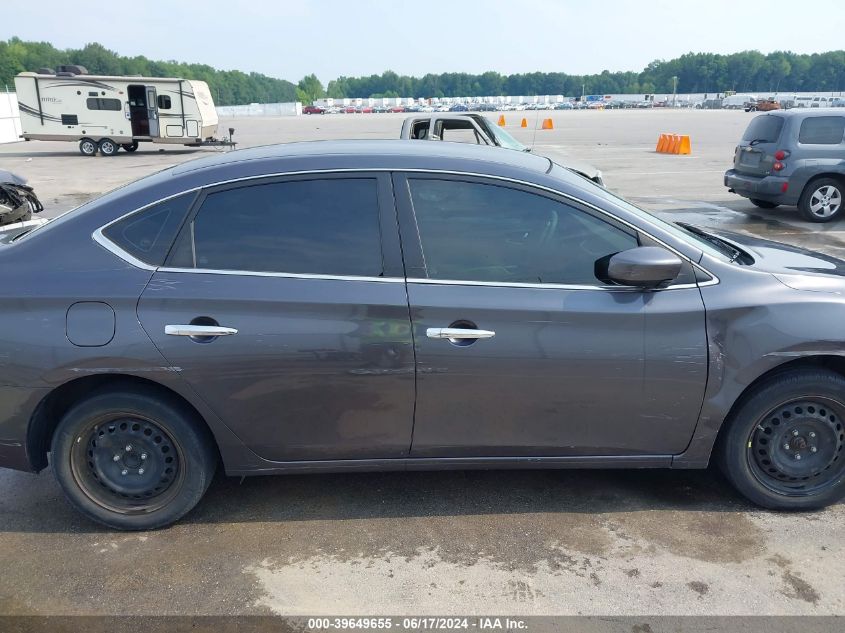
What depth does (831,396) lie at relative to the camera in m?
3.19

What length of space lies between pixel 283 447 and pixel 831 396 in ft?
8.27

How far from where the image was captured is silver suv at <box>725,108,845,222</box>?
36.9 ft

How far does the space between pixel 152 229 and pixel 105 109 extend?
90.0 feet

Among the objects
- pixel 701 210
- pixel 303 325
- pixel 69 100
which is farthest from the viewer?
pixel 69 100

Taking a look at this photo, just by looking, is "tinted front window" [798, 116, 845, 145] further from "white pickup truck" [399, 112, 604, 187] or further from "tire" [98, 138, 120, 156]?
"tire" [98, 138, 120, 156]

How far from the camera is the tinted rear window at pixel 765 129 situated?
1155cm

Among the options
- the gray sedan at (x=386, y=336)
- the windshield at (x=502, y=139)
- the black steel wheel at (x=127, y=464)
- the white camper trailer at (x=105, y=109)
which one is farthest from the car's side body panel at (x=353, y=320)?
the white camper trailer at (x=105, y=109)

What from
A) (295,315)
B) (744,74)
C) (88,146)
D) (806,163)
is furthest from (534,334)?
(744,74)

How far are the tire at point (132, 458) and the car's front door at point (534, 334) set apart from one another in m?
1.04

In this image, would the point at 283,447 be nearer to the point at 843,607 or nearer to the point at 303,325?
the point at 303,325

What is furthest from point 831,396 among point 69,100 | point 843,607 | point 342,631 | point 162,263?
point 69,100

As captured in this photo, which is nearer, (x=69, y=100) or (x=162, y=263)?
(x=162, y=263)

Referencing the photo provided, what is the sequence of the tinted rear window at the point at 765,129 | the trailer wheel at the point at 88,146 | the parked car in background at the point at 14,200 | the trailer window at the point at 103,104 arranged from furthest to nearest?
the trailer wheel at the point at 88,146 < the trailer window at the point at 103,104 < the tinted rear window at the point at 765,129 < the parked car in background at the point at 14,200

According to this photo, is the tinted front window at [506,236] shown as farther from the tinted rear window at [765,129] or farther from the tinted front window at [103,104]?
the tinted front window at [103,104]
